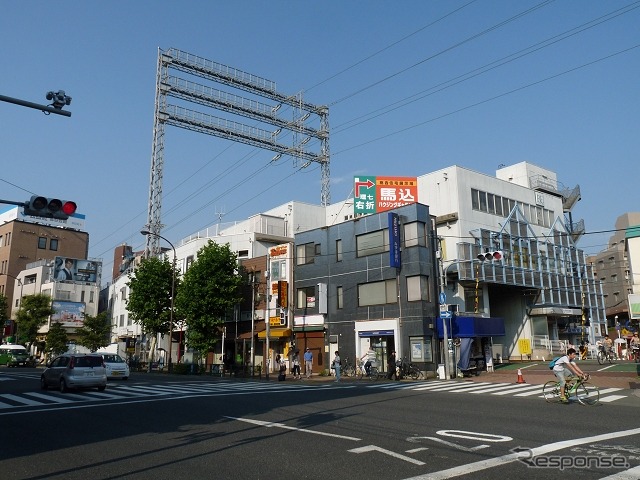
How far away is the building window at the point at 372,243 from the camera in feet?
116

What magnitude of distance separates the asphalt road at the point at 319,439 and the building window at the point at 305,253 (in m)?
23.9

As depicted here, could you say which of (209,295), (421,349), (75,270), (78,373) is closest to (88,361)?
(78,373)

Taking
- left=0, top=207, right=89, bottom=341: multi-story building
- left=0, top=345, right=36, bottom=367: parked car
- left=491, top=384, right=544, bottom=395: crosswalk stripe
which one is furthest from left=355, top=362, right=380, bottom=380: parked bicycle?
left=0, top=207, right=89, bottom=341: multi-story building

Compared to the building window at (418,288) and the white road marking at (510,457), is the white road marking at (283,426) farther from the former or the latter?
the building window at (418,288)

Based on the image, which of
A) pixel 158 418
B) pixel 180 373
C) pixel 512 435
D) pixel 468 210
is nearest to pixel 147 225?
pixel 180 373

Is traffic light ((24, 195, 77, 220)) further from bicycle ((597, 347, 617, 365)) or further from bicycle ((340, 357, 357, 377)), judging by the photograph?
bicycle ((597, 347, 617, 365))

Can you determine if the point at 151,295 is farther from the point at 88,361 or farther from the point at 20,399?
the point at 20,399

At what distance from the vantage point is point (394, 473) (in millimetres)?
7359

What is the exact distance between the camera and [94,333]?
63500 millimetres

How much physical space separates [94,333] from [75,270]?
2270cm

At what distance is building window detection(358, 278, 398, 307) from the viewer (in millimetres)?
34344

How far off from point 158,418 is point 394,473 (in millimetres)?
8097

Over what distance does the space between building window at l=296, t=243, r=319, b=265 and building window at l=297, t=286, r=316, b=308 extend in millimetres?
2129

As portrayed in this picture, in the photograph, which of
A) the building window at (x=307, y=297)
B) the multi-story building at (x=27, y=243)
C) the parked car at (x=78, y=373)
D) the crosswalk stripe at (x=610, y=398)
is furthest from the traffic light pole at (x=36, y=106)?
the multi-story building at (x=27, y=243)
